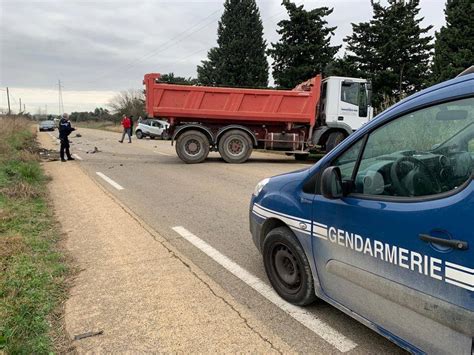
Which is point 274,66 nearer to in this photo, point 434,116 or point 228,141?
point 228,141

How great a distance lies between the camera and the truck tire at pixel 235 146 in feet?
45.8

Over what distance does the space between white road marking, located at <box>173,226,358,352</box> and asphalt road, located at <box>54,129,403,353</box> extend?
4 centimetres

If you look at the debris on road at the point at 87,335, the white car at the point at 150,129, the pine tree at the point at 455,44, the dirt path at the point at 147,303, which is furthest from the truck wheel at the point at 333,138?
the white car at the point at 150,129

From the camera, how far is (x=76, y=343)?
9.21 feet

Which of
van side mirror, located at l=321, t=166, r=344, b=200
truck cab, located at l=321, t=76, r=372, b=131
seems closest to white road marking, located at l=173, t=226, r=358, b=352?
van side mirror, located at l=321, t=166, r=344, b=200

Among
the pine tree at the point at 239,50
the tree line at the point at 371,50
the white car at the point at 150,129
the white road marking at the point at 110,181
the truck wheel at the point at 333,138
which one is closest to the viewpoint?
the white road marking at the point at 110,181

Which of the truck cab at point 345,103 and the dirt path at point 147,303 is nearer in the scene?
the dirt path at point 147,303

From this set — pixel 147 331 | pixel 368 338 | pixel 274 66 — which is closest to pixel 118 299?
pixel 147 331

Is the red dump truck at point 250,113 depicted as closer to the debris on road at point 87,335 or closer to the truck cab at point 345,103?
the truck cab at point 345,103

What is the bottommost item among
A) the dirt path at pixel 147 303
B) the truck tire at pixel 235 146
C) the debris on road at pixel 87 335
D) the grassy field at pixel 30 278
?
the debris on road at pixel 87 335

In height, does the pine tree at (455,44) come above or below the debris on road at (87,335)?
above

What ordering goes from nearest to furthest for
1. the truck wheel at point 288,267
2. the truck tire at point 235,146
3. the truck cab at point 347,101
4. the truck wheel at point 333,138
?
the truck wheel at point 288,267 → the truck cab at point 347,101 → the truck wheel at point 333,138 → the truck tire at point 235,146

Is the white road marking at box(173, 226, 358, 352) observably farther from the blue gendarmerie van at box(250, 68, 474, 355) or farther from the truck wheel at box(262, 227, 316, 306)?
the blue gendarmerie van at box(250, 68, 474, 355)

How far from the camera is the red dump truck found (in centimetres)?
1350
